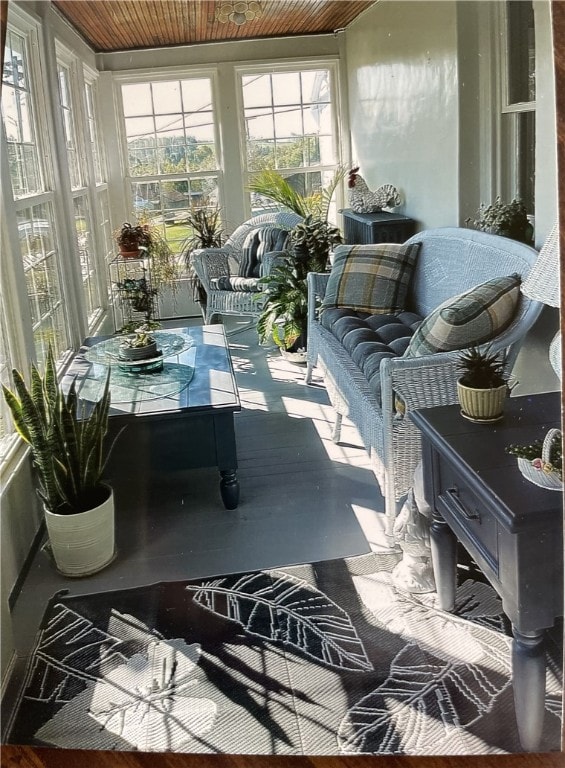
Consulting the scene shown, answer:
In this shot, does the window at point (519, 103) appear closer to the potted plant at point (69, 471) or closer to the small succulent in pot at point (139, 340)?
the small succulent in pot at point (139, 340)

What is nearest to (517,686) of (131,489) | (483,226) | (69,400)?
(131,489)

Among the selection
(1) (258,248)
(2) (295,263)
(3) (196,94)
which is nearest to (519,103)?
(3) (196,94)

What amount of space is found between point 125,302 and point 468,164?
3.27ft

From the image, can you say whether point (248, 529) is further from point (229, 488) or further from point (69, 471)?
point (69, 471)

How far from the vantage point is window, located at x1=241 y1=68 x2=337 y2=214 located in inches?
65.5

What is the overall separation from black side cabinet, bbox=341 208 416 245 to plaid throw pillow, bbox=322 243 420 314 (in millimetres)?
49

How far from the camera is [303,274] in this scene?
11.0 feet

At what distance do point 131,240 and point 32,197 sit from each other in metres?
0.42

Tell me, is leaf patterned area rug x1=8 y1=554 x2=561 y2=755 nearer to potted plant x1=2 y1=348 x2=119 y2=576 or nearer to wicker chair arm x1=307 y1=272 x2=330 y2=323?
potted plant x1=2 y1=348 x2=119 y2=576

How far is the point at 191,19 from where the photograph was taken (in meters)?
1.47

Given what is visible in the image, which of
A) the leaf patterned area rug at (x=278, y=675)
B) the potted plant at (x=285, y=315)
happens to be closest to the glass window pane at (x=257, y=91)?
the potted plant at (x=285, y=315)

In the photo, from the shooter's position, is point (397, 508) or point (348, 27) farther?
point (348, 27)

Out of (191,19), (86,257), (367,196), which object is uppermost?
(191,19)

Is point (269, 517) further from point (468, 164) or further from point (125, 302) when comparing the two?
point (468, 164)
